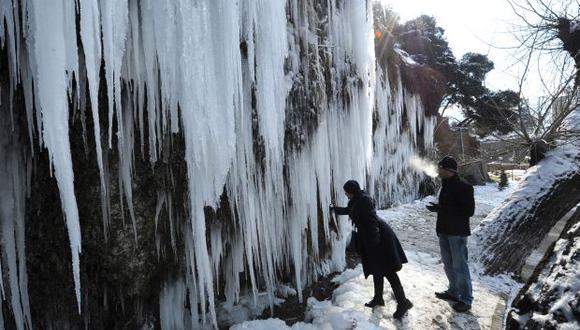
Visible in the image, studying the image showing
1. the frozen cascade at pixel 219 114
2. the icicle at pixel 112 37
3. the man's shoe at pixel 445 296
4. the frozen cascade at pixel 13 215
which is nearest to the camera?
the frozen cascade at pixel 219 114

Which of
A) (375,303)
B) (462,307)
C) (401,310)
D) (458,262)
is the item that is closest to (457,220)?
(458,262)

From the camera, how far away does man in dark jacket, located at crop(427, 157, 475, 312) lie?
342 centimetres

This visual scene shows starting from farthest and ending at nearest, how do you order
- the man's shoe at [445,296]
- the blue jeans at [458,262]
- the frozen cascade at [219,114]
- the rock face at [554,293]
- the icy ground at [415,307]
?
the man's shoe at [445,296], the blue jeans at [458,262], the icy ground at [415,307], the frozen cascade at [219,114], the rock face at [554,293]

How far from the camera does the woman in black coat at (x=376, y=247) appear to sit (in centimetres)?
349

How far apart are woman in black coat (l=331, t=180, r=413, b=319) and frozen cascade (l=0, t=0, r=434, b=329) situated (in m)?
0.90

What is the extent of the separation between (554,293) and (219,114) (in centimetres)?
237

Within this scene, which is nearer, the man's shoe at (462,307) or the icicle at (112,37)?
the icicle at (112,37)

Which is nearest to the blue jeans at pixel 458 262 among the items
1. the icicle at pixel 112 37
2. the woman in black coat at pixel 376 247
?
the woman in black coat at pixel 376 247

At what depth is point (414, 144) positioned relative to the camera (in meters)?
14.1

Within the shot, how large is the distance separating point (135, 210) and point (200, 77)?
1292 mm

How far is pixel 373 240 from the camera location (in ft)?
11.5

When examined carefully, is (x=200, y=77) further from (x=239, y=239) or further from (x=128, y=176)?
(x=239, y=239)

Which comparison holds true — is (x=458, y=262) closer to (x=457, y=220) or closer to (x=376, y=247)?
(x=457, y=220)

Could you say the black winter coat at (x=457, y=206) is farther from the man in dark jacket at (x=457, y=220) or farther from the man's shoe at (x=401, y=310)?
the man's shoe at (x=401, y=310)
